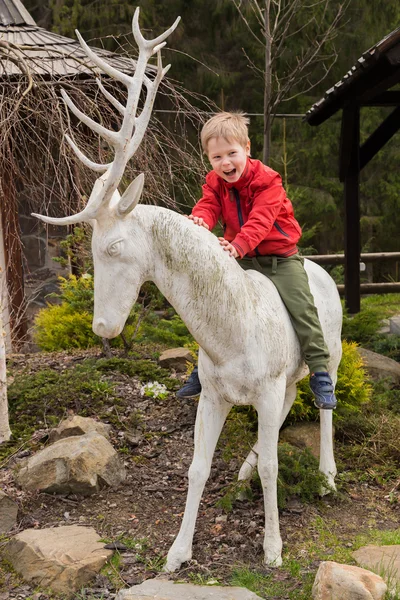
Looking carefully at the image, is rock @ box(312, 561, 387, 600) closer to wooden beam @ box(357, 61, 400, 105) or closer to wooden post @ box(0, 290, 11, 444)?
wooden post @ box(0, 290, 11, 444)

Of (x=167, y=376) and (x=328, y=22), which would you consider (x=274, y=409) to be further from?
(x=328, y=22)

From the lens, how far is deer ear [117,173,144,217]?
3.09 m

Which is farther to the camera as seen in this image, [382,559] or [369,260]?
[369,260]

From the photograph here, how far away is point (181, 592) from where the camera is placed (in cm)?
317

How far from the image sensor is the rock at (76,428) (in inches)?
192

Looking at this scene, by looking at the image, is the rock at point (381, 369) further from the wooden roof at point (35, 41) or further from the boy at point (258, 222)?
the wooden roof at point (35, 41)

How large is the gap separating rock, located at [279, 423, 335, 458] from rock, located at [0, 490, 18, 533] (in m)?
1.97

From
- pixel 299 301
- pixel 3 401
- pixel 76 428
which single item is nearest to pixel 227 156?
pixel 299 301

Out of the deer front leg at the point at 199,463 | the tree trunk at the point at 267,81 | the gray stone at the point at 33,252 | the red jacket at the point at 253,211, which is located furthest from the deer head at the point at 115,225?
the gray stone at the point at 33,252

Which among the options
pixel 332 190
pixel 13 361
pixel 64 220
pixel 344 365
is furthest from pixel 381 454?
pixel 332 190

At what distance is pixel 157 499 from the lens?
447 cm

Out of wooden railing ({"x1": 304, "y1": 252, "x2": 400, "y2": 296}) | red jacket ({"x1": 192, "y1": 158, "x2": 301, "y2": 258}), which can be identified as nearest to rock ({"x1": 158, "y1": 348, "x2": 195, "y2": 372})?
red jacket ({"x1": 192, "y1": 158, "x2": 301, "y2": 258})

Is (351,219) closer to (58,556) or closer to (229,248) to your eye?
(229,248)

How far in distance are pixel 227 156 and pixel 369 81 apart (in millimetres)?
4891
